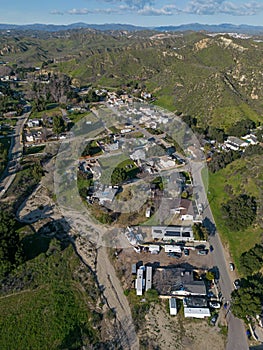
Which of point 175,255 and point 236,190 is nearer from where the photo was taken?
point 175,255

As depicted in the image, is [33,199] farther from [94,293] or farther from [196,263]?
[196,263]

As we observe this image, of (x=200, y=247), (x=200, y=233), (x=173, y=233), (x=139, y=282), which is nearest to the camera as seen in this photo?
(x=139, y=282)

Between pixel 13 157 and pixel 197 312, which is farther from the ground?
pixel 197 312

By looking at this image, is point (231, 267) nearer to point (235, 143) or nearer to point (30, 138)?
point (235, 143)

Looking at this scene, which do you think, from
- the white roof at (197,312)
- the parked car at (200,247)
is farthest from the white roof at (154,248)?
the white roof at (197,312)

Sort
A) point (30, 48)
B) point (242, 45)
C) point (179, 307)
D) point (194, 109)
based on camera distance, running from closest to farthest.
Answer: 1. point (179, 307)
2. point (194, 109)
3. point (242, 45)
4. point (30, 48)

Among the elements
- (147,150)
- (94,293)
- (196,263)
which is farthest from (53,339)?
(147,150)

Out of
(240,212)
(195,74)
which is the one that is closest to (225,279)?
(240,212)
